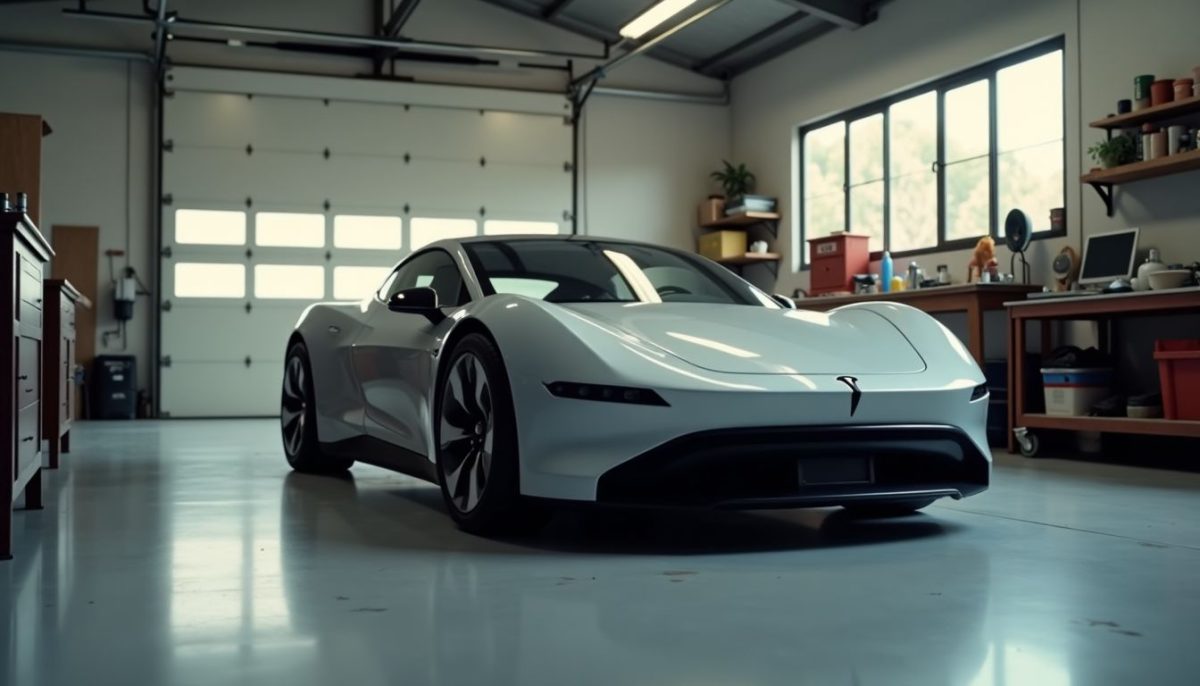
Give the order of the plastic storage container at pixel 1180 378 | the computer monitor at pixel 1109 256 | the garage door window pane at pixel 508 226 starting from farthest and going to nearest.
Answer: the garage door window pane at pixel 508 226, the computer monitor at pixel 1109 256, the plastic storage container at pixel 1180 378

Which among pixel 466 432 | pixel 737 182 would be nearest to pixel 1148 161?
pixel 466 432

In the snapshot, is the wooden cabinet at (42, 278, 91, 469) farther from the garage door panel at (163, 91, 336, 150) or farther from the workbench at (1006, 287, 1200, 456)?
the garage door panel at (163, 91, 336, 150)

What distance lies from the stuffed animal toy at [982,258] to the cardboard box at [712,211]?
4.53 metres

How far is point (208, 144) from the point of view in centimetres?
1173

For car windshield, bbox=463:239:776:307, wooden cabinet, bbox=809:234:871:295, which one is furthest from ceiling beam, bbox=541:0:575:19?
car windshield, bbox=463:239:776:307

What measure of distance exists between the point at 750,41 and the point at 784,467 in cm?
1003

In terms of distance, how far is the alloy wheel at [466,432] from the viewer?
10.3 ft

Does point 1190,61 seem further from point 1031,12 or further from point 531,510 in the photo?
point 531,510

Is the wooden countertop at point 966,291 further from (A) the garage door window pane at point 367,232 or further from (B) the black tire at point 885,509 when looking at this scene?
(A) the garage door window pane at point 367,232

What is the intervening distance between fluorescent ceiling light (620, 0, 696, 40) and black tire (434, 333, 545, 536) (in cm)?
730

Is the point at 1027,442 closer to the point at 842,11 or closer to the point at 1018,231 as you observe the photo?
the point at 1018,231

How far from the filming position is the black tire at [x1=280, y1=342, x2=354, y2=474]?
492 cm

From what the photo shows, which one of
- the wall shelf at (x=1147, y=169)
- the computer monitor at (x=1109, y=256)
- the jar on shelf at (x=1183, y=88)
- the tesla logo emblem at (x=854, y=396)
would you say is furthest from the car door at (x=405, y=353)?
the jar on shelf at (x=1183, y=88)

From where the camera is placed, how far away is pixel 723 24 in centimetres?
1196
